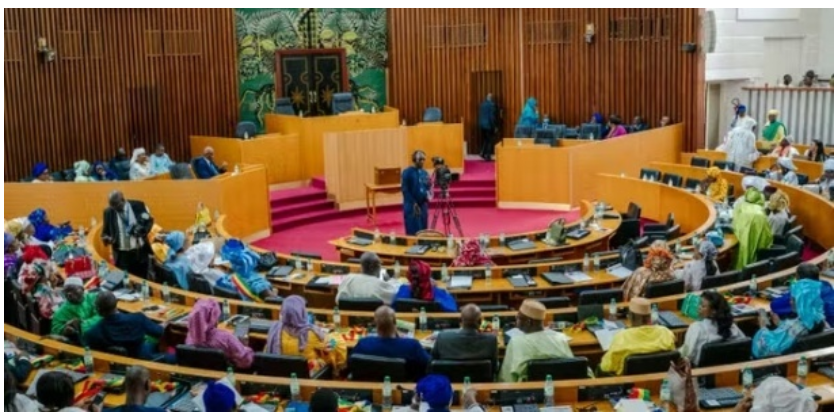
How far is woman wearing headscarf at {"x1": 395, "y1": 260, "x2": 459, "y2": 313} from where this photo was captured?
296 inches

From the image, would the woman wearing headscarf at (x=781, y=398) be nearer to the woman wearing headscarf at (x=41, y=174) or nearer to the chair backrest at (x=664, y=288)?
the chair backrest at (x=664, y=288)

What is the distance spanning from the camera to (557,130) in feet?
55.9

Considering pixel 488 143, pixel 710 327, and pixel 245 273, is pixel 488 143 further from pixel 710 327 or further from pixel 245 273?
pixel 710 327

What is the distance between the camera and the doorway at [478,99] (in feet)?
62.0

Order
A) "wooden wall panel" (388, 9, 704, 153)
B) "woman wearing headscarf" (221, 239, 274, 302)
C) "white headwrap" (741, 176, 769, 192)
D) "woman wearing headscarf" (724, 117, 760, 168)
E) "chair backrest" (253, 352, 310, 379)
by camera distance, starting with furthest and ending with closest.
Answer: "wooden wall panel" (388, 9, 704, 153) → "woman wearing headscarf" (724, 117, 760, 168) → "white headwrap" (741, 176, 769, 192) → "woman wearing headscarf" (221, 239, 274, 302) → "chair backrest" (253, 352, 310, 379)

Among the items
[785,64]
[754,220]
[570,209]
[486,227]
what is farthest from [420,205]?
[785,64]

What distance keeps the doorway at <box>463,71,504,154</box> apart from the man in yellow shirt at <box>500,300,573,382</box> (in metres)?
13.0

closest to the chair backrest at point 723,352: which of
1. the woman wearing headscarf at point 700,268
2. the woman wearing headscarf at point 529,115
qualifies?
the woman wearing headscarf at point 700,268

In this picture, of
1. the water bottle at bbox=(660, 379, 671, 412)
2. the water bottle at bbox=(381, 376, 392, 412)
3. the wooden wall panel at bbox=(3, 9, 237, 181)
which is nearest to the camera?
the water bottle at bbox=(660, 379, 671, 412)

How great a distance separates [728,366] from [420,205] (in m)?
7.41

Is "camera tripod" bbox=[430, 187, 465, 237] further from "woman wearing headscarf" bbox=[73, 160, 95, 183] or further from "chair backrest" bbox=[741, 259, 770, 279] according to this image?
"woman wearing headscarf" bbox=[73, 160, 95, 183]

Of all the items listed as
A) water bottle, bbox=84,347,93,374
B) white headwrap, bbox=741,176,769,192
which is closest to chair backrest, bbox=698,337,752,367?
water bottle, bbox=84,347,93,374

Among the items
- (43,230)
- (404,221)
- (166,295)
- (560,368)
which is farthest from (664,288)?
(43,230)

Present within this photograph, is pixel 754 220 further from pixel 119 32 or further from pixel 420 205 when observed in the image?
pixel 119 32
